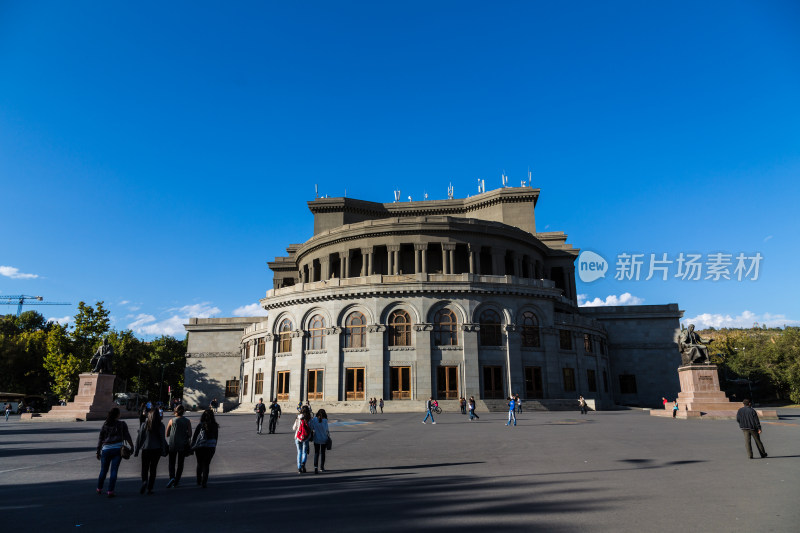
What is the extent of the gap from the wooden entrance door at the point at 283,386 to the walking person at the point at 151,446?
34.8m

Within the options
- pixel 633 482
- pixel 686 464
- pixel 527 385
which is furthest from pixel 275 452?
pixel 527 385

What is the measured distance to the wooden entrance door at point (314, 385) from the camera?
135 ft

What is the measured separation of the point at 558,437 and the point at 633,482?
8805 mm

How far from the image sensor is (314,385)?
4172cm

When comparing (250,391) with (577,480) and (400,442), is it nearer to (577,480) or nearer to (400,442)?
(400,442)

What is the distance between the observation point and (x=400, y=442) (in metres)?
17.5

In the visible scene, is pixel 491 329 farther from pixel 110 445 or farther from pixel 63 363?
pixel 63 363

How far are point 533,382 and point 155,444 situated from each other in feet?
118

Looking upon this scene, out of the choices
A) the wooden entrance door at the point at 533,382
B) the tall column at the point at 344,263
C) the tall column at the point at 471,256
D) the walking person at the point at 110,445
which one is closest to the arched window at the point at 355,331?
the tall column at the point at 344,263

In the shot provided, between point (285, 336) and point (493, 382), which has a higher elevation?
point (285, 336)

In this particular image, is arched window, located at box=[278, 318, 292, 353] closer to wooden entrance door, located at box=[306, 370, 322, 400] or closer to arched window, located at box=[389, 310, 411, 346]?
wooden entrance door, located at box=[306, 370, 322, 400]

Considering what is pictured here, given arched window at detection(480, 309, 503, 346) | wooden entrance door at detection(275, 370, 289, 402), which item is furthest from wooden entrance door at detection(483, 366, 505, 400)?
wooden entrance door at detection(275, 370, 289, 402)

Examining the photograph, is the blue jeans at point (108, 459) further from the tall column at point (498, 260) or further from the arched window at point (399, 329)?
the tall column at point (498, 260)

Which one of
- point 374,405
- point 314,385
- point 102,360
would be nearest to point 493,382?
point 374,405
